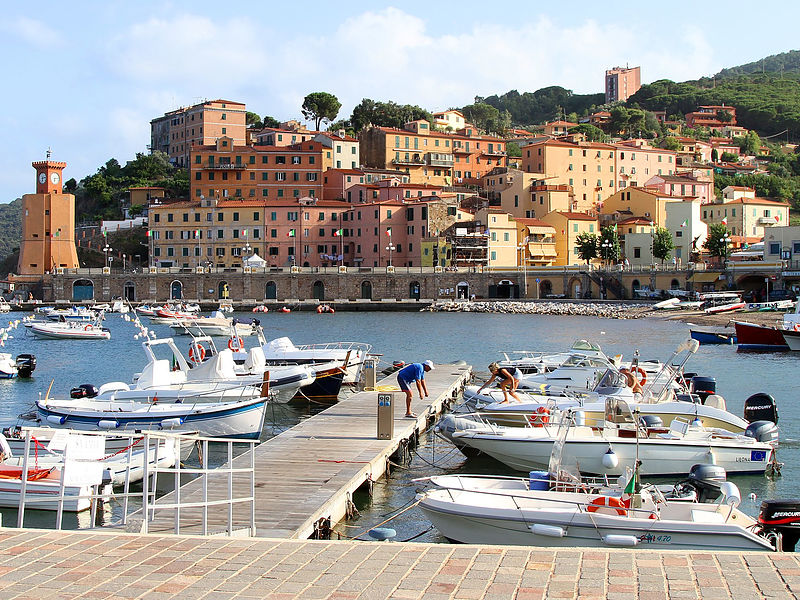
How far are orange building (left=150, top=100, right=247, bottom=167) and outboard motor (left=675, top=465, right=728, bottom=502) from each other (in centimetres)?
11067

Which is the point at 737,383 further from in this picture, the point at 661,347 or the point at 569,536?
the point at 569,536

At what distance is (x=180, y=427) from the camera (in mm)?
21344

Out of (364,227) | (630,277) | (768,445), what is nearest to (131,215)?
(364,227)

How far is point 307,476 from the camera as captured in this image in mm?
16234

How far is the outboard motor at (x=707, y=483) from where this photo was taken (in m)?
Answer: 14.8

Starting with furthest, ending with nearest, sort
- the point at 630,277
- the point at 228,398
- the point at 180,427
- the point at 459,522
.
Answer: the point at 630,277
the point at 228,398
the point at 180,427
the point at 459,522

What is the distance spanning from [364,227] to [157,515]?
84517mm

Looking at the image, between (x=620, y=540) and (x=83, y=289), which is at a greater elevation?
(x=83, y=289)

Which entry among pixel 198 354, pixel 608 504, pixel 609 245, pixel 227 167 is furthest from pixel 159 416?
pixel 227 167

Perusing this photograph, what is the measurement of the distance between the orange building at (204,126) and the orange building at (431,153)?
772 inches

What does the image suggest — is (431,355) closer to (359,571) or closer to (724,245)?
(359,571)

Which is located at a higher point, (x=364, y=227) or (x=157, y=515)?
(x=364, y=227)

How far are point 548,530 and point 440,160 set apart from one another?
102 metres

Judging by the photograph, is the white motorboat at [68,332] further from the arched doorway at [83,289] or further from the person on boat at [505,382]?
the person on boat at [505,382]
